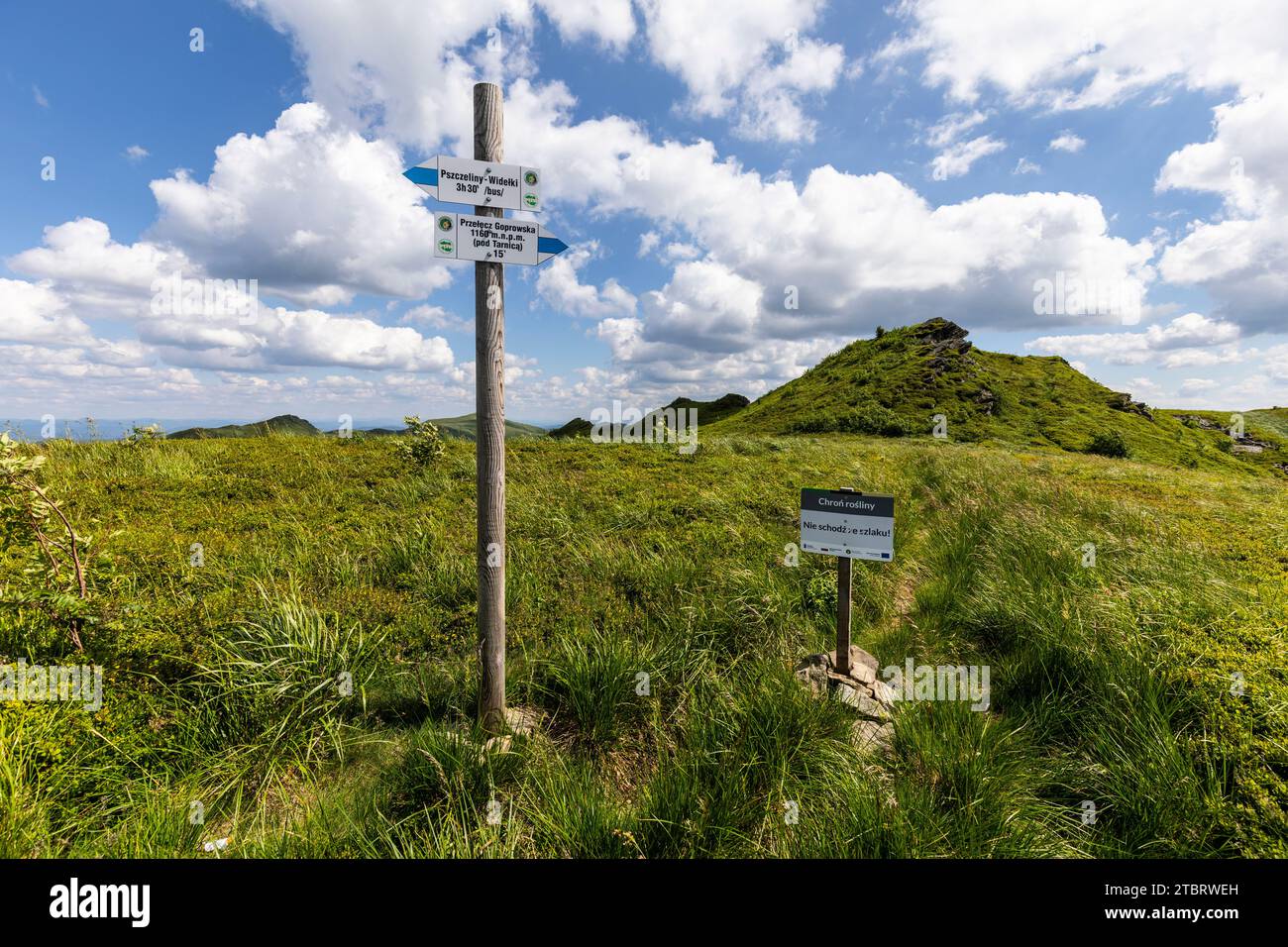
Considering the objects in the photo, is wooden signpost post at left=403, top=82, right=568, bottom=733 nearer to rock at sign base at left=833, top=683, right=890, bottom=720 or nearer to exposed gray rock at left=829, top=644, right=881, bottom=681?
rock at sign base at left=833, top=683, right=890, bottom=720

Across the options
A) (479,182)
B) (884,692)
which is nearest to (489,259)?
(479,182)

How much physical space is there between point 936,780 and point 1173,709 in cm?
200

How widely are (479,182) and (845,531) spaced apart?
4.13m

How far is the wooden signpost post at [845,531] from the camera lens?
434 cm

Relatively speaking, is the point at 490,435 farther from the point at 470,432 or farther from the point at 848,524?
the point at 470,432

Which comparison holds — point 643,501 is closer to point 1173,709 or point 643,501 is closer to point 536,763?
point 536,763

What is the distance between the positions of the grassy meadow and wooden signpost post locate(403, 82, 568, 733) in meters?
0.83

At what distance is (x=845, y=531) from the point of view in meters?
4.51

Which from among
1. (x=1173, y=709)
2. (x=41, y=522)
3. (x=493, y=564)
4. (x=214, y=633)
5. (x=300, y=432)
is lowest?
(x=1173, y=709)

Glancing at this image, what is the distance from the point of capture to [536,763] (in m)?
3.32

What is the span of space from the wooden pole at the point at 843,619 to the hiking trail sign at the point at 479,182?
12.0 feet

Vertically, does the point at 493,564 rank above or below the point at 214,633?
above
